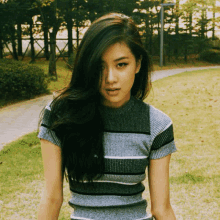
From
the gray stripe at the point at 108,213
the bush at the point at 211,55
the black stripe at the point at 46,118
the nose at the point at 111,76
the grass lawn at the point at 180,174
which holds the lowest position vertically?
the bush at the point at 211,55

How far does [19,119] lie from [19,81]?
2814 mm

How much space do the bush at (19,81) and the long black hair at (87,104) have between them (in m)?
9.49

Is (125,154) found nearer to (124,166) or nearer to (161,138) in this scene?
(124,166)

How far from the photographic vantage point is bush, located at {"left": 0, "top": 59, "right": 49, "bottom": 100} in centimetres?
1062

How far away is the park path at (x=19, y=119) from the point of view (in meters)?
7.05

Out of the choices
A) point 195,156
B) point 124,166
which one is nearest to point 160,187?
point 124,166

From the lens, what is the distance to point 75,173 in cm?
147

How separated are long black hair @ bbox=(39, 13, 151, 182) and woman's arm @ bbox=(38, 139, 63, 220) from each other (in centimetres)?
4

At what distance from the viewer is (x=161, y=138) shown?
1478 mm

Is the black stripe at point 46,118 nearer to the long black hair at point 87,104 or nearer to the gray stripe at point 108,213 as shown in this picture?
the long black hair at point 87,104

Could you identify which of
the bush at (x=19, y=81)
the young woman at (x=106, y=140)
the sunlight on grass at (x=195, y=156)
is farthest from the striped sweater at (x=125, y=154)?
the bush at (x=19, y=81)

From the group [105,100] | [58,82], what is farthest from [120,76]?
[58,82]

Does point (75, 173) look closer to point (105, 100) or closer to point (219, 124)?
point (105, 100)

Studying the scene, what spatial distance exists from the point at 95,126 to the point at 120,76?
0.25 metres
